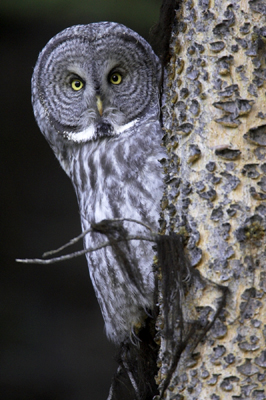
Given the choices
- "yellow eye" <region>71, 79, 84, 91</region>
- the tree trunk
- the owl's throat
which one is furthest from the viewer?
"yellow eye" <region>71, 79, 84, 91</region>

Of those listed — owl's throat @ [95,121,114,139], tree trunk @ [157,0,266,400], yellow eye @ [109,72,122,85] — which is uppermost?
yellow eye @ [109,72,122,85]

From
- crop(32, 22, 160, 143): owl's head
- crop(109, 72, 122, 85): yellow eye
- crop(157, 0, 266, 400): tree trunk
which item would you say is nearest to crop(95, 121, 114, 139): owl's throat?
crop(32, 22, 160, 143): owl's head

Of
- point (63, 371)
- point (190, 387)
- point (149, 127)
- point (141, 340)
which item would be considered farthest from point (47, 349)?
point (190, 387)

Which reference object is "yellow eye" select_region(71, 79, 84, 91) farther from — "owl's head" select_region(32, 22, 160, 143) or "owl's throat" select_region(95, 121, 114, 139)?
"owl's throat" select_region(95, 121, 114, 139)

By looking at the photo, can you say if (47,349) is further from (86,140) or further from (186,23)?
(186,23)

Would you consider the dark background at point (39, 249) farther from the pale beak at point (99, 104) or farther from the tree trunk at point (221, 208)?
the tree trunk at point (221, 208)

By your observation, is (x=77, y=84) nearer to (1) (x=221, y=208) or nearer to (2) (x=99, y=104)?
(2) (x=99, y=104)

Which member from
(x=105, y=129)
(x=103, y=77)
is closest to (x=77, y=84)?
(x=103, y=77)

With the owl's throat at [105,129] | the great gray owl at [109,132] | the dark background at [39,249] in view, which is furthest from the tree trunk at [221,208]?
the dark background at [39,249]
